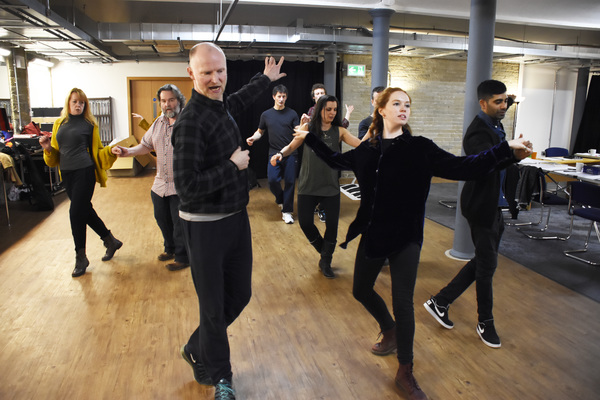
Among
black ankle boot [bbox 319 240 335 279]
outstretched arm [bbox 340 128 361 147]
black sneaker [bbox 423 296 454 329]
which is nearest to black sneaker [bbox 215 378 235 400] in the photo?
black sneaker [bbox 423 296 454 329]

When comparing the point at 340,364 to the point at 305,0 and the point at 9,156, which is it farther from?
the point at 305,0

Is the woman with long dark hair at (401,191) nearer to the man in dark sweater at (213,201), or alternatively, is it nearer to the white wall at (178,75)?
the man in dark sweater at (213,201)

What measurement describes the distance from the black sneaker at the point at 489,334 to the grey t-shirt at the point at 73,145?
3.33 meters

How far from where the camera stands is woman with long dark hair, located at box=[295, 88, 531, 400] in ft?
7.37

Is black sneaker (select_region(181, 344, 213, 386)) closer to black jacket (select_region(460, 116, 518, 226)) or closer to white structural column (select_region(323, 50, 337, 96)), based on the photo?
black jacket (select_region(460, 116, 518, 226))

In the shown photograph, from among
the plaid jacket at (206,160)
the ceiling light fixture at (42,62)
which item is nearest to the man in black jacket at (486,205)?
the plaid jacket at (206,160)

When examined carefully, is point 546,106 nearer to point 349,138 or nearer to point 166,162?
point 349,138

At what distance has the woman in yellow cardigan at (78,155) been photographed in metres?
3.94

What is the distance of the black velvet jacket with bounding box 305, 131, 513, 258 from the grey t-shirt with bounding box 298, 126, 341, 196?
1.61 metres

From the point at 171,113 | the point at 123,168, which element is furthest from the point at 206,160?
the point at 123,168

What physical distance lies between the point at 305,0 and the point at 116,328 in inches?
237

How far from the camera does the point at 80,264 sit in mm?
4156

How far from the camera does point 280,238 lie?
17.7ft

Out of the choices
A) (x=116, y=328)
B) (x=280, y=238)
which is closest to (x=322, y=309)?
(x=116, y=328)
